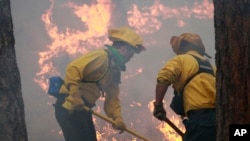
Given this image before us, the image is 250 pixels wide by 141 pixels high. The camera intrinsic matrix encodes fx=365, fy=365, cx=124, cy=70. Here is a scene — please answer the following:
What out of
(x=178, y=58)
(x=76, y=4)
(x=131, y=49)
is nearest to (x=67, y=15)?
(x=76, y=4)

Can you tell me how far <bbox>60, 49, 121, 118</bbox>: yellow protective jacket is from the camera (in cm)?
503

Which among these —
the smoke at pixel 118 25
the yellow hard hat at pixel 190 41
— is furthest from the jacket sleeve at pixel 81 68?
the smoke at pixel 118 25

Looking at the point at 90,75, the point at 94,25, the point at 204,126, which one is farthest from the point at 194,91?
the point at 94,25

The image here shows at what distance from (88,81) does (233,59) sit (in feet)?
9.92

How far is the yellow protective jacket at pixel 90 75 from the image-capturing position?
5027 mm

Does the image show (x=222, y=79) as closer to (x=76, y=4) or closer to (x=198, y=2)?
(x=76, y=4)

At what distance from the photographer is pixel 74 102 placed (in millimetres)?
5059

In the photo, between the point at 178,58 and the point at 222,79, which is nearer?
the point at 222,79

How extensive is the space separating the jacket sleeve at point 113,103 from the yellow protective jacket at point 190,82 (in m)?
1.62

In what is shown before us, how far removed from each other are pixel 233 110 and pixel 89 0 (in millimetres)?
16510

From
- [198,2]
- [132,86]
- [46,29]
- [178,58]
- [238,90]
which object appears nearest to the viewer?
[238,90]

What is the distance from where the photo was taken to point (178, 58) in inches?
165

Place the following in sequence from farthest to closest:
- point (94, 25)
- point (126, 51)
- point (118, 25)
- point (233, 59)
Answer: point (118, 25) < point (94, 25) < point (126, 51) < point (233, 59)

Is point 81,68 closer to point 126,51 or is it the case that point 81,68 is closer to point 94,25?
point 126,51
